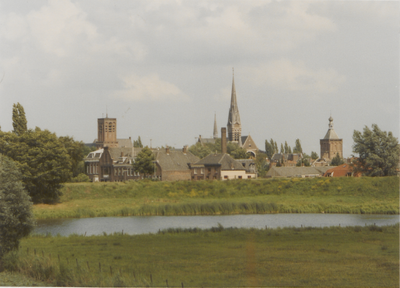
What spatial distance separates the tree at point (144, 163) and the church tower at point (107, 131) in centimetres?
7356

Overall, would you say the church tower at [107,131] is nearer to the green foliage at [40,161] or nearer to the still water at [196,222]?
the green foliage at [40,161]

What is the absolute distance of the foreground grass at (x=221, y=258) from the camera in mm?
19328

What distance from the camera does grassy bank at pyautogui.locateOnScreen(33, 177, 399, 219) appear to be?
1843 inches

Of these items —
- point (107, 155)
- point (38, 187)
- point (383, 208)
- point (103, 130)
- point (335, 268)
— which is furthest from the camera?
point (103, 130)

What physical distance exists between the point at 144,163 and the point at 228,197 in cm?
2671

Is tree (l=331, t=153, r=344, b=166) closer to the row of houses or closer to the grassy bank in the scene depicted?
the row of houses

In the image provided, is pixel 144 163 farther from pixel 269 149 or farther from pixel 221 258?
pixel 269 149

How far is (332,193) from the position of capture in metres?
57.2

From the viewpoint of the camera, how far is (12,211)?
22.5m

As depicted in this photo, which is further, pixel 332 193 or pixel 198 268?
pixel 332 193

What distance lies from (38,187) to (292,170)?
5947 cm

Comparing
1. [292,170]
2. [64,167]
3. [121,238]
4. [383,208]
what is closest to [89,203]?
[64,167]

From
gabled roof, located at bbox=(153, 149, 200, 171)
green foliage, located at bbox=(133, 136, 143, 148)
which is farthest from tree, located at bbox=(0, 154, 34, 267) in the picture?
green foliage, located at bbox=(133, 136, 143, 148)

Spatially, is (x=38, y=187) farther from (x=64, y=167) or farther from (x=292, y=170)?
(x=292, y=170)
